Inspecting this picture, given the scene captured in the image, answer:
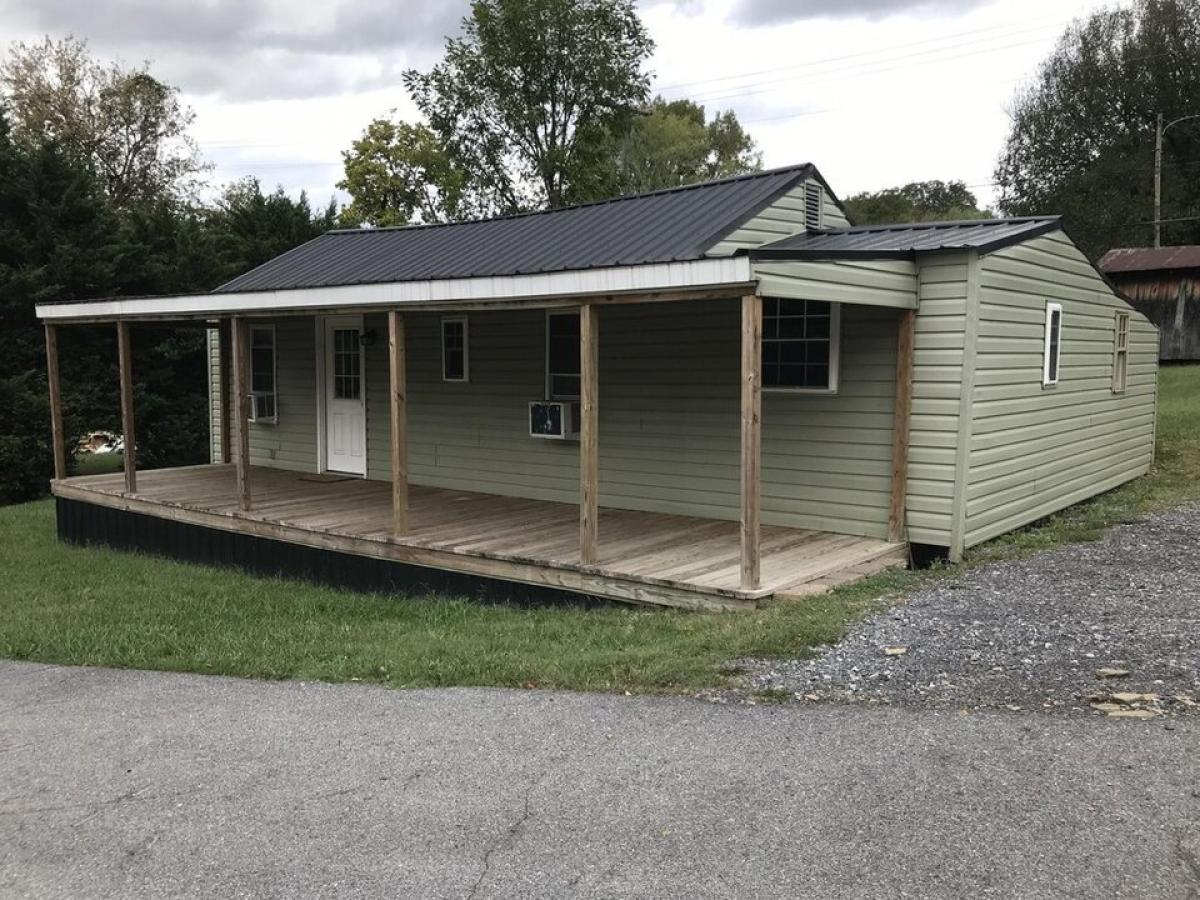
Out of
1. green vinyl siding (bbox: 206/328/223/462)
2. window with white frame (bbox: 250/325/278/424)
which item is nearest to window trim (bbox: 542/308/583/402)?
window with white frame (bbox: 250/325/278/424)

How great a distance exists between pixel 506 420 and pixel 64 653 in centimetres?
518

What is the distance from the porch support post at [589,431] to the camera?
648cm

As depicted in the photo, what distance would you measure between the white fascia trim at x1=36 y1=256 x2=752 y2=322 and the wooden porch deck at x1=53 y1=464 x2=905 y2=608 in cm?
192

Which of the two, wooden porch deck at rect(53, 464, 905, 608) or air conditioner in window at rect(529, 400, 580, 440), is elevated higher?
air conditioner in window at rect(529, 400, 580, 440)

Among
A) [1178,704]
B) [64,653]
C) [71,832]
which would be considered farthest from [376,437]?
[1178,704]

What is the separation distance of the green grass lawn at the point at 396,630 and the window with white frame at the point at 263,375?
3575 mm

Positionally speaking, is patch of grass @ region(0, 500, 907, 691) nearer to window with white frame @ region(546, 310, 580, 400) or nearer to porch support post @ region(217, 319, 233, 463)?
window with white frame @ region(546, 310, 580, 400)

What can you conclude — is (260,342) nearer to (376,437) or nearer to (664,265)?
(376,437)

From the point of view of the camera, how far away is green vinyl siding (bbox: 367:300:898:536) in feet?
25.0

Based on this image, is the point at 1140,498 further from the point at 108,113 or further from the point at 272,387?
the point at 108,113

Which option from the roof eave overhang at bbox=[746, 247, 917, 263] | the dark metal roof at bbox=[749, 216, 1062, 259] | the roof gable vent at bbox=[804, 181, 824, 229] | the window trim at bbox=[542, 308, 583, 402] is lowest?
the window trim at bbox=[542, 308, 583, 402]

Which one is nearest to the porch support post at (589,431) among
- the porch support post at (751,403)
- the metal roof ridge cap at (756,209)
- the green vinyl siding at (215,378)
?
the metal roof ridge cap at (756,209)

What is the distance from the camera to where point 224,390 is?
43.9 feet

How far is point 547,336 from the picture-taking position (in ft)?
31.8
